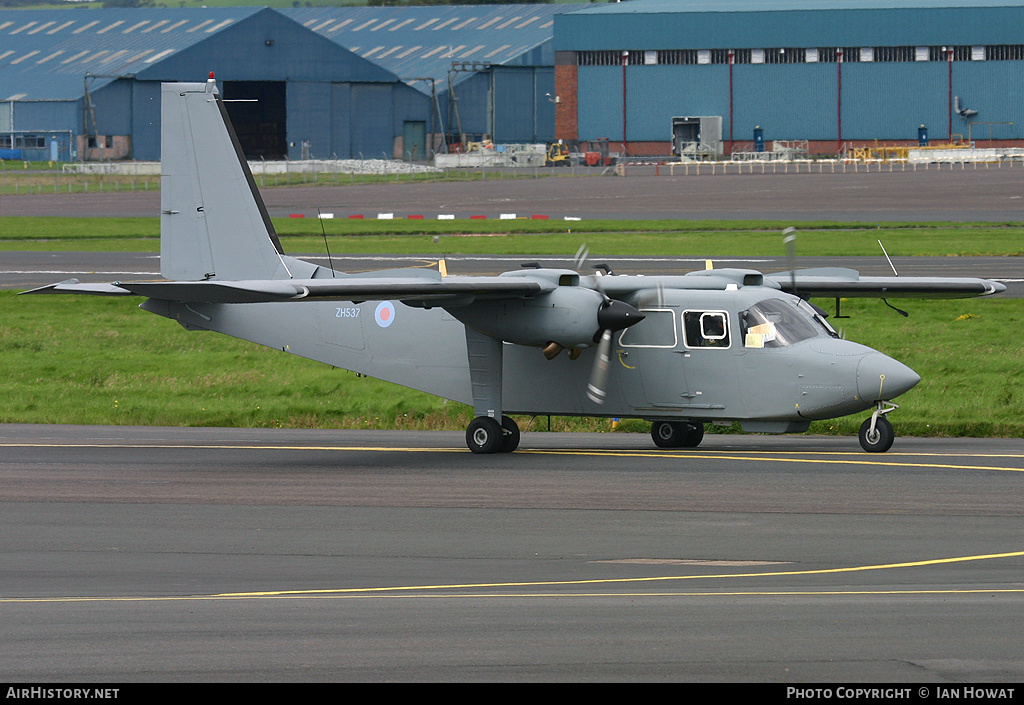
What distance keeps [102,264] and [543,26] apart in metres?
99.8

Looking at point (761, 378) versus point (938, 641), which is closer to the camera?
point (938, 641)

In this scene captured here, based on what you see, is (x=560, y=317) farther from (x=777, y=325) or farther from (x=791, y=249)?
(x=791, y=249)

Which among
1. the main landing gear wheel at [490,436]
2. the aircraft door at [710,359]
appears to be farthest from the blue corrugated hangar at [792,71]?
the main landing gear wheel at [490,436]

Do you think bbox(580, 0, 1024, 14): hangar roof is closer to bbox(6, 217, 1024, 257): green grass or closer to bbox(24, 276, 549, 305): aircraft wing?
bbox(6, 217, 1024, 257): green grass

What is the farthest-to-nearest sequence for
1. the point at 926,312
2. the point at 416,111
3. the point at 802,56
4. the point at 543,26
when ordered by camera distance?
the point at 543,26
the point at 416,111
the point at 802,56
the point at 926,312

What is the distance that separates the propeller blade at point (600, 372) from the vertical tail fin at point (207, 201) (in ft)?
20.7

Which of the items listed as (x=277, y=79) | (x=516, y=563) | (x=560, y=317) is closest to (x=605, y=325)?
(x=560, y=317)

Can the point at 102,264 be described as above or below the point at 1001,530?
above

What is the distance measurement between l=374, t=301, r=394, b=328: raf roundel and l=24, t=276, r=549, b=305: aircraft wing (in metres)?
2.07

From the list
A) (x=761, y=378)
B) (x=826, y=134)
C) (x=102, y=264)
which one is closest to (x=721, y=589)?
(x=761, y=378)

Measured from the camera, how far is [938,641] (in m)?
10.7

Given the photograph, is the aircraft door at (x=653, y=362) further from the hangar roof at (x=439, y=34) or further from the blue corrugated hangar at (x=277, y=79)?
the hangar roof at (x=439, y=34)

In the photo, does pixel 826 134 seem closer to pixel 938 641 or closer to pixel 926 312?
pixel 926 312

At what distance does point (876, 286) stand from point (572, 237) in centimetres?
3903
